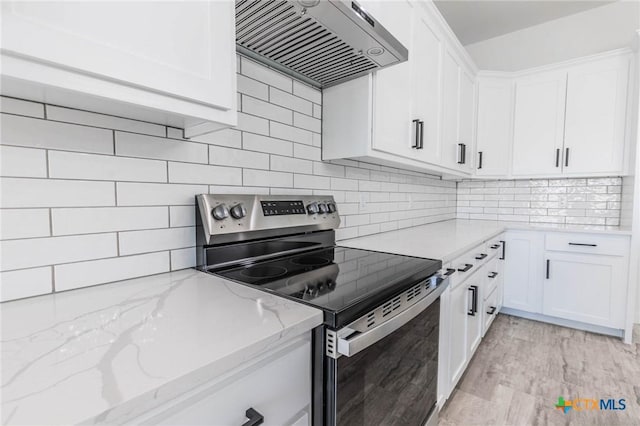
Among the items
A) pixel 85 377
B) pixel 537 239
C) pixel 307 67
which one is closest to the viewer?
pixel 85 377

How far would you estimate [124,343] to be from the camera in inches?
21.8

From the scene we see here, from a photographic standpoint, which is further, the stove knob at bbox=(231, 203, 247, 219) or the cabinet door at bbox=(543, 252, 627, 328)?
the cabinet door at bbox=(543, 252, 627, 328)

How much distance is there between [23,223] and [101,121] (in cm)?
34

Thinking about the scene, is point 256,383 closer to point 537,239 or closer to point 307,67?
point 307,67

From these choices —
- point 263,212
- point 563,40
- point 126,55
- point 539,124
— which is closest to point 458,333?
point 263,212

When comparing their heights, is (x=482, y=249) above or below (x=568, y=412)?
above

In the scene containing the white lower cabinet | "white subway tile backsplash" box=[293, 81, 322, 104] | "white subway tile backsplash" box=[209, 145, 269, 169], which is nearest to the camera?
the white lower cabinet

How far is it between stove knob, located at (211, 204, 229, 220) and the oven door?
0.61 metres

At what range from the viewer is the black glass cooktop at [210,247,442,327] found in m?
0.80

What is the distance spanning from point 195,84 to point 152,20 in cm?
15

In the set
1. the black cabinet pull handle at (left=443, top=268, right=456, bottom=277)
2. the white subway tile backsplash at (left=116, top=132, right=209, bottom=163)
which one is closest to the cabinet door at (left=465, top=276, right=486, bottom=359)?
the black cabinet pull handle at (left=443, top=268, right=456, bottom=277)

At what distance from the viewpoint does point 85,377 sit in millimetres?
450

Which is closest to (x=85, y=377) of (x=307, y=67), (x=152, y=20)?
(x=152, y=20)

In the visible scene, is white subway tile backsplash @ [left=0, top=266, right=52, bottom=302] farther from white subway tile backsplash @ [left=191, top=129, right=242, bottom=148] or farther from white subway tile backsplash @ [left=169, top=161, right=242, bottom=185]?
white subway tile backsplash @ [left=191, top=129, right=242, bottom=148]
